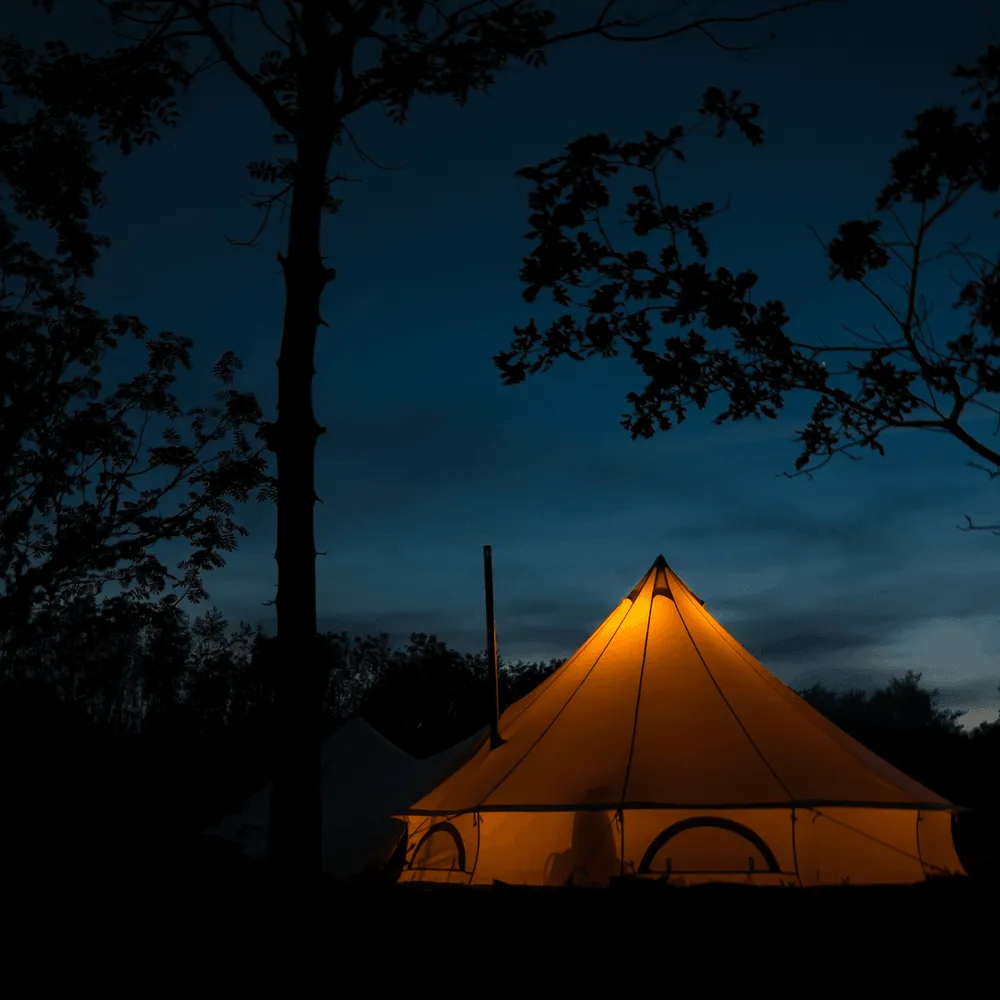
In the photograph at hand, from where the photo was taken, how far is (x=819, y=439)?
8469 mm

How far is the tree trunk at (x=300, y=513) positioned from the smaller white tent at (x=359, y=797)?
Result: 666 cm

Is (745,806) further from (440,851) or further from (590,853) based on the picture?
(440,851)

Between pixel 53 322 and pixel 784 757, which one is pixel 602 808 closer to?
pixel 784 757

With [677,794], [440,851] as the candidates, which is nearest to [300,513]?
[677,794]

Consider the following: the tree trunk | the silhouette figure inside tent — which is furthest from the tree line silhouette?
the silhouette figure inside tent

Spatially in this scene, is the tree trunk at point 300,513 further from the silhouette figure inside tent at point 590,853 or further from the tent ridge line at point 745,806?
the silhouette figure inside tent at point 590,853

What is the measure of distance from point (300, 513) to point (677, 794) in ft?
16.8

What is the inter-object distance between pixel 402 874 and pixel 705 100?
8.56 metres

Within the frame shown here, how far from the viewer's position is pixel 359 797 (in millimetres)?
15641

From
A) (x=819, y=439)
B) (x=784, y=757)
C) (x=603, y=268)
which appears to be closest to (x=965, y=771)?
(x=784, y=757)

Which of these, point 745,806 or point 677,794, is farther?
point 677,794

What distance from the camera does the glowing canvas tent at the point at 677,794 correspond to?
9680 millimetres

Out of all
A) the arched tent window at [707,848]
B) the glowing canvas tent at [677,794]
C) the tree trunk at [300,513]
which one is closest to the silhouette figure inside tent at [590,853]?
the glowing canvas tent at [677,794]

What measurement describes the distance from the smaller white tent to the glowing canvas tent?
1768 millimetres
